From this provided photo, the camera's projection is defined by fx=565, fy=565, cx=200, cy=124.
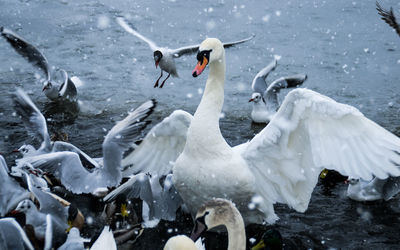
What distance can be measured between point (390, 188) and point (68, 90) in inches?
171

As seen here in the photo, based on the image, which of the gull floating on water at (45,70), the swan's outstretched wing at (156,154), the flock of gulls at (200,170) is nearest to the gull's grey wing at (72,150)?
the flock of gulls at (200,170)

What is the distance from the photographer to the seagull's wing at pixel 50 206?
4672 mm

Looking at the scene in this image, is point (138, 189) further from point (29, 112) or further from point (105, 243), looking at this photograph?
point (29, 112)

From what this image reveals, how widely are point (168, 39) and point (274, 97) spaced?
310cm

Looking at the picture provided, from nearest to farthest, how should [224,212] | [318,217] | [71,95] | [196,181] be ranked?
[224,212]
[196,181]
[318,217]
[71,95]

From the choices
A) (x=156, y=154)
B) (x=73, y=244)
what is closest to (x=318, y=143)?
(x=156, y=154)

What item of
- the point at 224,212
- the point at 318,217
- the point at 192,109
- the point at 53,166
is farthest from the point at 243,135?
the point at 224,212

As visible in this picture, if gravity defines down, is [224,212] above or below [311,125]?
below

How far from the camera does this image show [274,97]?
315 inches

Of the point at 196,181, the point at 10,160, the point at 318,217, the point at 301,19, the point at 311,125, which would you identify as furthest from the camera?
the point at 301,19

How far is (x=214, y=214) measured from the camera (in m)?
3.69

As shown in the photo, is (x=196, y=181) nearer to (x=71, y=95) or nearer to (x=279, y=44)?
(x=71, y=95)

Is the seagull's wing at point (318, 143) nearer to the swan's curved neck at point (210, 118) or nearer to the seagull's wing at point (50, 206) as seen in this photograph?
the swan's curved neck at point (210, 118)

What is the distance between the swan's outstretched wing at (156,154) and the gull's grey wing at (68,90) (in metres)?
2.45
